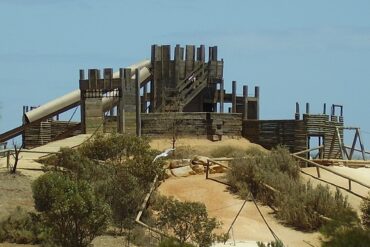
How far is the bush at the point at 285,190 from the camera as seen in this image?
23.8 meters

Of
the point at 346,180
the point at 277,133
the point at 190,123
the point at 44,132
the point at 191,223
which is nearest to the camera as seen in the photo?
the point at 191,223

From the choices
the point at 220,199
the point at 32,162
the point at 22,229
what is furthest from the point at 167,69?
the point at 22,229

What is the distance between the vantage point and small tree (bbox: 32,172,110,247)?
18078 millimetres

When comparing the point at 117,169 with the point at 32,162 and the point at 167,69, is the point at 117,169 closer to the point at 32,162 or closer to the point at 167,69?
the point at 32,162

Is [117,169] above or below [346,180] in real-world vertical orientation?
above

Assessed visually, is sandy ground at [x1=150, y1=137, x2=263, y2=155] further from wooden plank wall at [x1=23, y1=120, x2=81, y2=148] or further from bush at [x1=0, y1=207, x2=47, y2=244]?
bush at [x1=0, y1=207, x2=47, y2=244]

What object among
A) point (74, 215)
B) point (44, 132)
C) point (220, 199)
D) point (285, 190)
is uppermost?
point (44, 132)

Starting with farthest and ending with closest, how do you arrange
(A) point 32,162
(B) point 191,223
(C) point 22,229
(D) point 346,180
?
(A) point 32,162 < (D) point 346,180 < (C) point 22,229 < (B) point 191,223

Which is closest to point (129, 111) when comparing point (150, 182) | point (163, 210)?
point (150, 182)

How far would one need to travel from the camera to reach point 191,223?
1906 cm

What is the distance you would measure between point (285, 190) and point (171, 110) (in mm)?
24715

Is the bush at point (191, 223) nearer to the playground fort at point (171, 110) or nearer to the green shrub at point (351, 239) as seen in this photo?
the green shrub at point (351, 239)

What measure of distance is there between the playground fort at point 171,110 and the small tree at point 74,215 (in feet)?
74.7

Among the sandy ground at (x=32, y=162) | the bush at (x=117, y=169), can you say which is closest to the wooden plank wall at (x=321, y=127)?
the sandy ground at (x=32, y=162)
